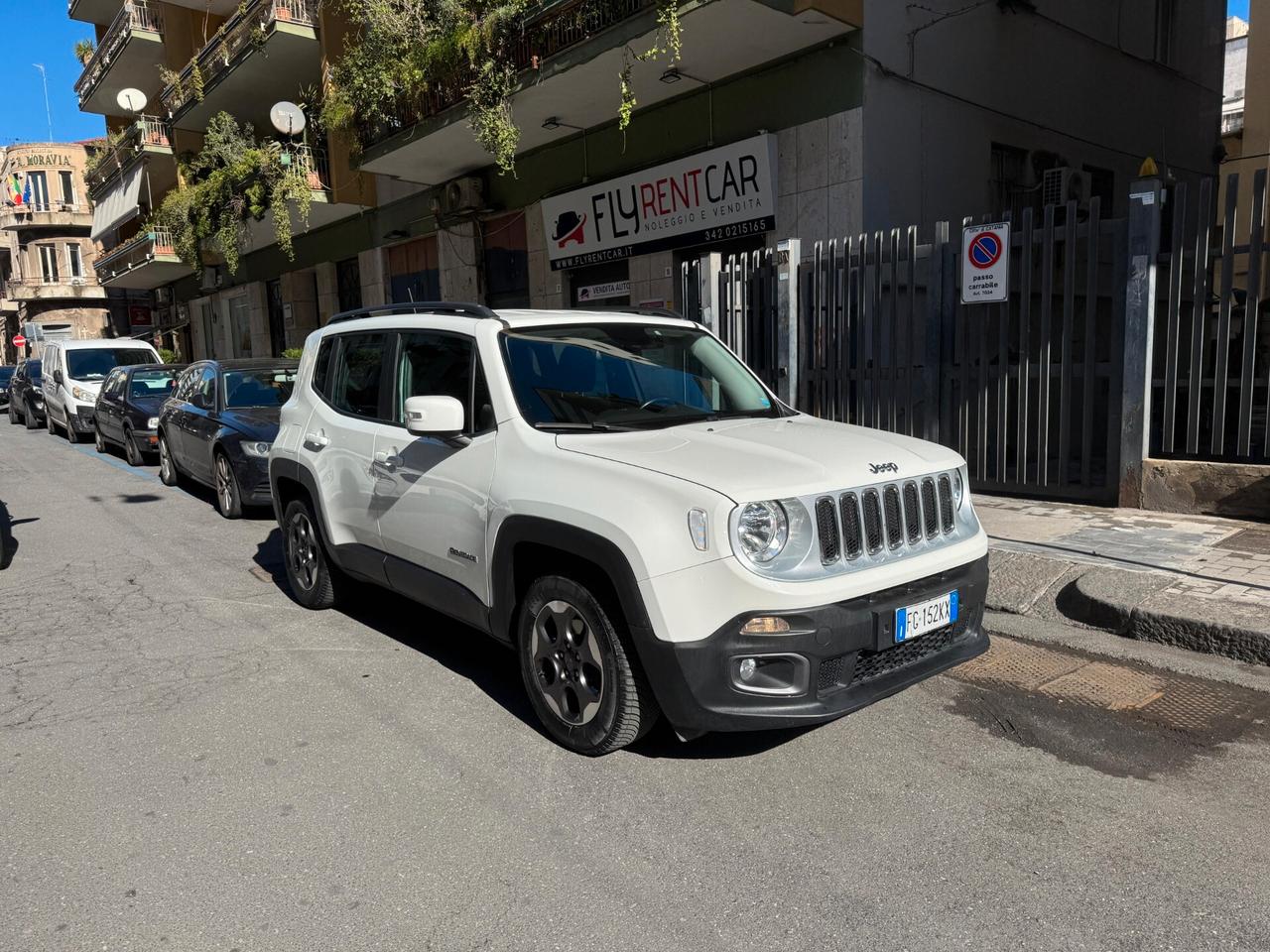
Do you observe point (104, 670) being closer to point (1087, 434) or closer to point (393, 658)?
point (393, 658)

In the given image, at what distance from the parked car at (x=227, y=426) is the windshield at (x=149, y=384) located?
2975 mm

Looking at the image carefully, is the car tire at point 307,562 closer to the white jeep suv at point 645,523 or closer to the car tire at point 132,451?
the white jeep suv at point 645,523

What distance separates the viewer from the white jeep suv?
3.11 meters

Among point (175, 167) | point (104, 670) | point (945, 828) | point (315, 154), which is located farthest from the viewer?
point (175, 167)

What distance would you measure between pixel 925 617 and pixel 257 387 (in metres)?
8.12

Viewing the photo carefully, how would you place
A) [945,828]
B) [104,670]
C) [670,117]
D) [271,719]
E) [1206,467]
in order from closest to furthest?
[945,828] < [271,719] < [104,670] < [1206,467] < [670,117]

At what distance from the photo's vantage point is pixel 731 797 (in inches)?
129

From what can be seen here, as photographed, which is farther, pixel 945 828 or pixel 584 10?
pixel 584 10

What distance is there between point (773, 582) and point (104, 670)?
3654mm

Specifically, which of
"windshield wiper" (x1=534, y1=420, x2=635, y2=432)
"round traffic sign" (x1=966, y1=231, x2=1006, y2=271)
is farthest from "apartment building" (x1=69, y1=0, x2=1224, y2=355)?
"windshield wiper" (x1=534, y1=420, x2=635, y2=432)

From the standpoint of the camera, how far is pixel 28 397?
68.3 ft

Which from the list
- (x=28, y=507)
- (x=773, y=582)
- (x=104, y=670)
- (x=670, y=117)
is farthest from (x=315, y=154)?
(x=773, y=582)

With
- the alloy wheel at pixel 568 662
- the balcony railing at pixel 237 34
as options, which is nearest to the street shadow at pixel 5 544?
the alloy wheel at pixel 568 662

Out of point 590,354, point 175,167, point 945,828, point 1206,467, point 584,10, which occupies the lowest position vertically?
point 945,828
